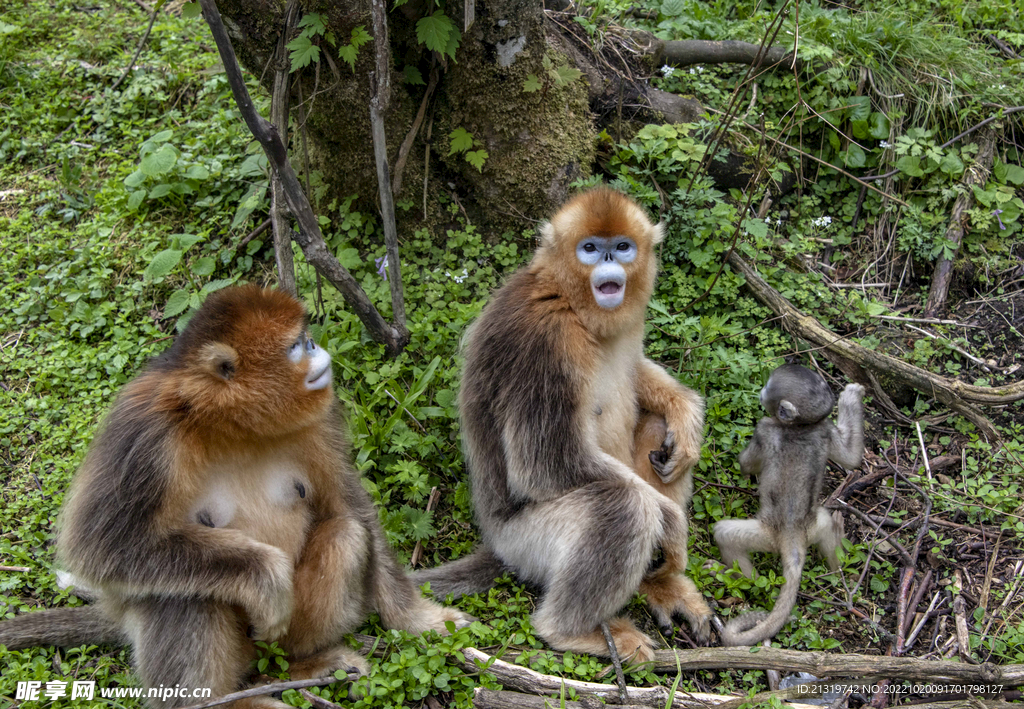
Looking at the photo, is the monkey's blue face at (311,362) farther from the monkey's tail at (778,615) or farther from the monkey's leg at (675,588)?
the monkey's tail at (778,615)

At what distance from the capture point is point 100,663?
3498 mm

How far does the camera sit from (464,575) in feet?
12.9

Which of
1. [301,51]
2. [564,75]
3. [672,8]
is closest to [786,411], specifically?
[564,75]

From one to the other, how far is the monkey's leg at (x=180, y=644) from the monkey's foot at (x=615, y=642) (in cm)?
138

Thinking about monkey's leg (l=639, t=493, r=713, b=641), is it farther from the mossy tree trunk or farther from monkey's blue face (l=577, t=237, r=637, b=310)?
the mossy tree trunk

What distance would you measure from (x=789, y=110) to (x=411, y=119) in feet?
8.62

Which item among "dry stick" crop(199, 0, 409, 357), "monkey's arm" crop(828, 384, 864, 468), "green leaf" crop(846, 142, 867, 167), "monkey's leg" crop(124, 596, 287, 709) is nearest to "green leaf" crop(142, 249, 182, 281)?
"dry stick" crop(199, 0, 409, 357)

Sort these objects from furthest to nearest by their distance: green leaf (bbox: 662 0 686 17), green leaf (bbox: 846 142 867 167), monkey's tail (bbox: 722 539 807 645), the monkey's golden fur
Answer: green leaf (bbox: 662 0 686 17) → green leaf (bbox: 846 142 867 167) → monkey's tail (bbox: 722 539 807 645) → the monkey's golden fur

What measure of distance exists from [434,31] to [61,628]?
3.43 metres

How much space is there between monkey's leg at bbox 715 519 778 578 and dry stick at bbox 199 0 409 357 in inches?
81.6

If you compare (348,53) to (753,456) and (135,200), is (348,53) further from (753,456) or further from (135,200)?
(753,456)

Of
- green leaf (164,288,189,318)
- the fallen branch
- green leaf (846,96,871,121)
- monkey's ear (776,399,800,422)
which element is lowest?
the fallen branch

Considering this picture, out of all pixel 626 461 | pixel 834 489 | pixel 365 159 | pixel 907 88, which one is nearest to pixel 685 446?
pixel 626 461

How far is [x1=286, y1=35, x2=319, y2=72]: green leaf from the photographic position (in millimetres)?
4242
